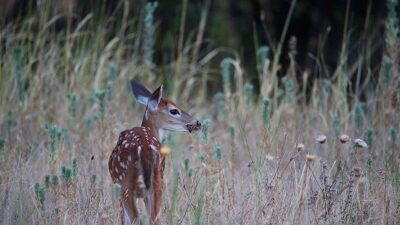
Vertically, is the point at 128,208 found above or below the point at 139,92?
below

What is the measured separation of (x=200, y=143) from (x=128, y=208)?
1.57 m

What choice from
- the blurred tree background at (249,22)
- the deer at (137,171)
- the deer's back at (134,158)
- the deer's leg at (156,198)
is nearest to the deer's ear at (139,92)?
the deer at (137,171)

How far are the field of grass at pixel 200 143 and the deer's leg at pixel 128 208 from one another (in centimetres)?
11

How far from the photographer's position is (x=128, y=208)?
4988mm

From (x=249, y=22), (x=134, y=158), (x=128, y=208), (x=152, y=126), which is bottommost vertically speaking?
(x=249, y=22)

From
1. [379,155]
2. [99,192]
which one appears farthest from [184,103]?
[99,192]

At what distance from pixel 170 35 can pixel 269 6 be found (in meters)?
1.38

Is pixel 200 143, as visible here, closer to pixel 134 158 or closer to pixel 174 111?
pixel 174 111

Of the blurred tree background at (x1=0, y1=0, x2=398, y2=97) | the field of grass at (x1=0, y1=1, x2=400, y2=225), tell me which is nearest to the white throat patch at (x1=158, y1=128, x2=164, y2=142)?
the field of grass at (x1=0, y1=1, x2=400, y2=225)

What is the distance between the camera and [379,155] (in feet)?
21.7

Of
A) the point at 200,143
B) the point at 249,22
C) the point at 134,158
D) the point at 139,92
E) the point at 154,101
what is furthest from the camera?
the point at 249,22

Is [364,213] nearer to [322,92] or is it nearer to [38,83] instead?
[322,92]

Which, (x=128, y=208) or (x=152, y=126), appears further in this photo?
(x=152, y=126)

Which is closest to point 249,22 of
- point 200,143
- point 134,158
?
point 200,143
